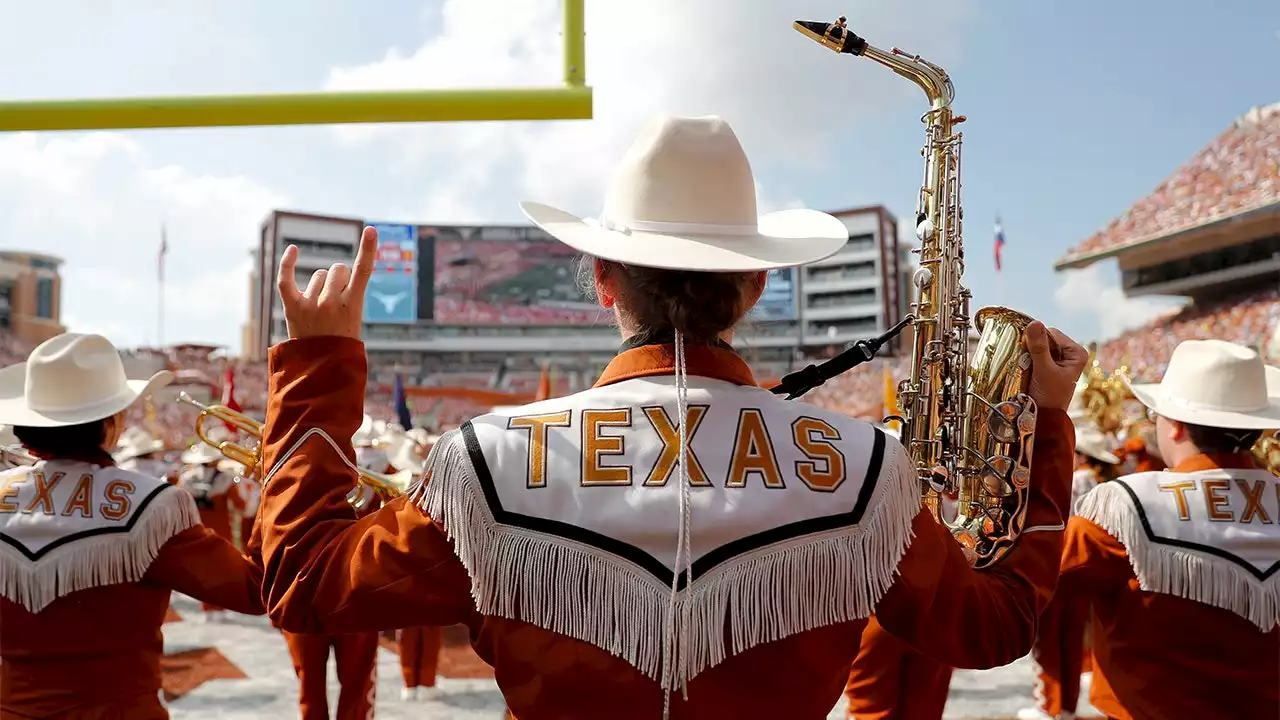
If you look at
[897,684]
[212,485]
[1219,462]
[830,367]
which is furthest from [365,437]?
[830,367]

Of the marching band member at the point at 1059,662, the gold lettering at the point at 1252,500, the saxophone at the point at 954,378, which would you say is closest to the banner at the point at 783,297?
the marching band member at the point at 1059,662

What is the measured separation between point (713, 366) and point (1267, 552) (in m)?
2.43

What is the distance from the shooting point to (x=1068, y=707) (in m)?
6.25

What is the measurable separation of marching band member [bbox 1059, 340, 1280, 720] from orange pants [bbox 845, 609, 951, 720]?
27.3 inches

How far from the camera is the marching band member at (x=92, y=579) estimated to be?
117 inches

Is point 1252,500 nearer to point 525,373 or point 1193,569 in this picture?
point 1193,569

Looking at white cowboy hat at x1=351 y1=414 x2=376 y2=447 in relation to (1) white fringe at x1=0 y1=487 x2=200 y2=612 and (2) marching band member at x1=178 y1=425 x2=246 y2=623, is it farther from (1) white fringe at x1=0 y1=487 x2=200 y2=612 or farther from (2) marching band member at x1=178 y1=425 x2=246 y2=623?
(1) white fringe at x1=0 y1=487 x2=200 y2=612

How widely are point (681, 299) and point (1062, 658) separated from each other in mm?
5926

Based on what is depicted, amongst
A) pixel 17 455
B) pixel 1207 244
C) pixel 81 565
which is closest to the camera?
pixel 81 565

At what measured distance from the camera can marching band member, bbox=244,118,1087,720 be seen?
1449 millimetres

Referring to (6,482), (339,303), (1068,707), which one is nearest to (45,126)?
(339,303)

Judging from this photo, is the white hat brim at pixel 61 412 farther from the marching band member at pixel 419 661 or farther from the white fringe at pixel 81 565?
the marching band member at pixel 419 661

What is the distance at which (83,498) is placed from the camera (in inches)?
121

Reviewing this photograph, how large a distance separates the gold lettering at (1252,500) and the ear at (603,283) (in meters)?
2.49
